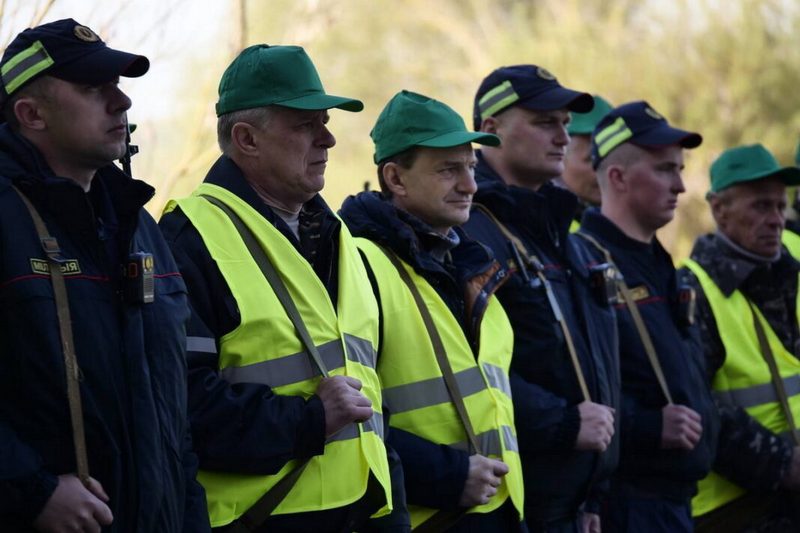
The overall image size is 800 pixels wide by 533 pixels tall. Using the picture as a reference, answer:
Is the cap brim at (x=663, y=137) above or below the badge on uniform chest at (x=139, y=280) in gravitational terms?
above

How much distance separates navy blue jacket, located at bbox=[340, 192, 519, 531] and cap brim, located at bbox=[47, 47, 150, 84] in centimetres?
141

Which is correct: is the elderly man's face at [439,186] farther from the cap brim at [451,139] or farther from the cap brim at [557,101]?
the cap brim at [557,101]

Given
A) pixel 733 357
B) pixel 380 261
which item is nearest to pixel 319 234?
pixel 380 261

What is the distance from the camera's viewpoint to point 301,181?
4590 mm

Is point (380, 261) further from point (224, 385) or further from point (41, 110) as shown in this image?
point (41, 110)

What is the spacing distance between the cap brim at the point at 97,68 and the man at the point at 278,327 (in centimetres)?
62

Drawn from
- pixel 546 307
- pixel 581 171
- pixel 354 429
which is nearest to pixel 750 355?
pixel 581 171

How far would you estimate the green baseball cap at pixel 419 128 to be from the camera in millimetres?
5320

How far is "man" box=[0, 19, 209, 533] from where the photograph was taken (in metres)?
3.57

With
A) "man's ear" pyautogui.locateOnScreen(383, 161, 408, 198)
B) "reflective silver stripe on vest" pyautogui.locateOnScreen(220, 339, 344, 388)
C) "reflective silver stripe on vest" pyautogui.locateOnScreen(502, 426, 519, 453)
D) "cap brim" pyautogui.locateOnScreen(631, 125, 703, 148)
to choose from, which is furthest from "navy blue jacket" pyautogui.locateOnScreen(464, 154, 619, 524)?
"reflective silver stripe on vest" pyautogui.locateOnScreen(220, 339, 344, 388)

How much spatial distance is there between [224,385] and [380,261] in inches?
42.4

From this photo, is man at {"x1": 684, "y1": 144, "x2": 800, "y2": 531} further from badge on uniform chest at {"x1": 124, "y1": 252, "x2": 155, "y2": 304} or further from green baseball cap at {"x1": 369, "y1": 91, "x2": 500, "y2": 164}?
badge on uniform chest at {"x1": 124, "y1": 252, "x2": 155, "y2": 304}

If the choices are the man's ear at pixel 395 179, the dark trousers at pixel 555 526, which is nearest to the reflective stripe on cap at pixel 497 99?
the man's ear at pixel 395 179

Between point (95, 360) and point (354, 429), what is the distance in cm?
97
